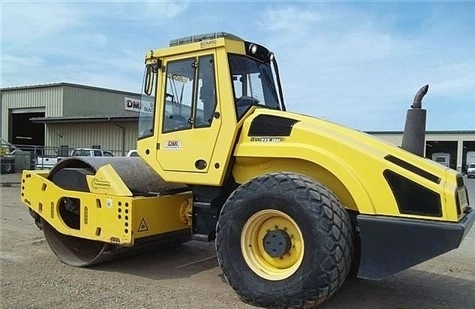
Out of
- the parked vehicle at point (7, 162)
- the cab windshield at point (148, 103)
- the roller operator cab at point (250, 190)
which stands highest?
the cab windshield at point (148, 103)

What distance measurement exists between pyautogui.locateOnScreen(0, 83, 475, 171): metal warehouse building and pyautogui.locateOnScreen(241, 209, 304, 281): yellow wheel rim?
72.4ft

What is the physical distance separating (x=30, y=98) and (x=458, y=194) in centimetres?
3392

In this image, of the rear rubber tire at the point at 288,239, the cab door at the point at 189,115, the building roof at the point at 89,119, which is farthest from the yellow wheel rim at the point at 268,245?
the building roof at the point at 89,119

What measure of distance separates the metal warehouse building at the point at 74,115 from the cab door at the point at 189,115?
21660 millimetres

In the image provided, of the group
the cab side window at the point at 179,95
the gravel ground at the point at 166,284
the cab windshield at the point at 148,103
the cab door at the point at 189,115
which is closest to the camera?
the gravel ground at the point at 166,284

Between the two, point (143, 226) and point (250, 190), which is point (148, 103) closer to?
point (143, 226)

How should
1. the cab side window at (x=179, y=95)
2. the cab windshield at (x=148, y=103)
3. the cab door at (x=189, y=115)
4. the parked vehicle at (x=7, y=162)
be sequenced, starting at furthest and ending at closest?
1. the parked vehicle at (x=7, y=162)
2. the cab windshield at (x=148, y=103)
3. the cab side window at (x=179, y=95)
4. the cab door at (x=189, y=115)

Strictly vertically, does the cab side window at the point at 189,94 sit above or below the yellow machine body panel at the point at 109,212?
above

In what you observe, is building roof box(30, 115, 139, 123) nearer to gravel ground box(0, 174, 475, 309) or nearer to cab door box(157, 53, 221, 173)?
gravel ground box(0, 174, 475, 309)

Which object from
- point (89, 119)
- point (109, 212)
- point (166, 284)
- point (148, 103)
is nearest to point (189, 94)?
point (148, 103)

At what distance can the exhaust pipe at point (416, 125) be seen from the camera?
16.5ft

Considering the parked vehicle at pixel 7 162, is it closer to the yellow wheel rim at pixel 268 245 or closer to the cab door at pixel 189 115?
the cab door at pixel 189 115

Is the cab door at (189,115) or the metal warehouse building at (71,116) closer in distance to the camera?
the cab door at (189,115)

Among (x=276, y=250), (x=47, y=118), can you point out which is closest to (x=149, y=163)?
(x=276, y=250)
